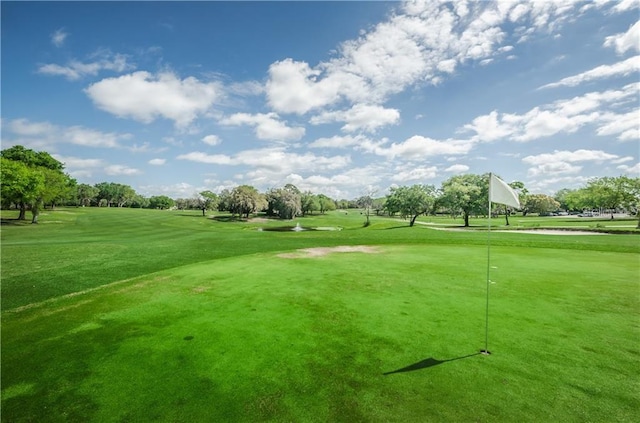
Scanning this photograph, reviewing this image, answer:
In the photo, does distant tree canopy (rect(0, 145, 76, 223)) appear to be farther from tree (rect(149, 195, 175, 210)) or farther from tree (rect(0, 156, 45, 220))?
tree (rect(149, 195, 175, 210))

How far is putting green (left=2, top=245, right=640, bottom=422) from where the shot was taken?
4801mm

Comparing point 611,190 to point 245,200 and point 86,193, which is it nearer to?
point 245,200

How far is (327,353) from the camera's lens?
21.3 feet

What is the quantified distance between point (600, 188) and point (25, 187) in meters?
103

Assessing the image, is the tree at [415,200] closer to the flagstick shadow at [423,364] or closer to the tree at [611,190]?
the tree at [611,190]

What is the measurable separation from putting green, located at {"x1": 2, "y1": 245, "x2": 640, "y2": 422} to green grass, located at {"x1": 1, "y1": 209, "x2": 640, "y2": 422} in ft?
0.12

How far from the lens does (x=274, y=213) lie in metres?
90.9

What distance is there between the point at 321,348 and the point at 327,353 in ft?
0.82

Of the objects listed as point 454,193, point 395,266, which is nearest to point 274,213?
point 454,193

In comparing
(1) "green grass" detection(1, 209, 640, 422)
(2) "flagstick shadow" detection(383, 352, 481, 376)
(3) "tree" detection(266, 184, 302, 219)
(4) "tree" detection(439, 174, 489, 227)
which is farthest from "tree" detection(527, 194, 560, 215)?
(2) "flagstick shadow" detection(383, 352, 481, 376)

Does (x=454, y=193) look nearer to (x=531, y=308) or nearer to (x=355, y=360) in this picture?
(x=531, y=308)

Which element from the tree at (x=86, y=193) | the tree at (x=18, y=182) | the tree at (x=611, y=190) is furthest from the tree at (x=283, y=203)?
the tree at (x=86, y=193)

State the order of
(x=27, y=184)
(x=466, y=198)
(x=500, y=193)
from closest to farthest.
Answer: (x=500, y=193) < (x=27, y=184) < (x=466, y=198)

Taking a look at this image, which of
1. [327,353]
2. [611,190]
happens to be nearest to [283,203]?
[611,190]
